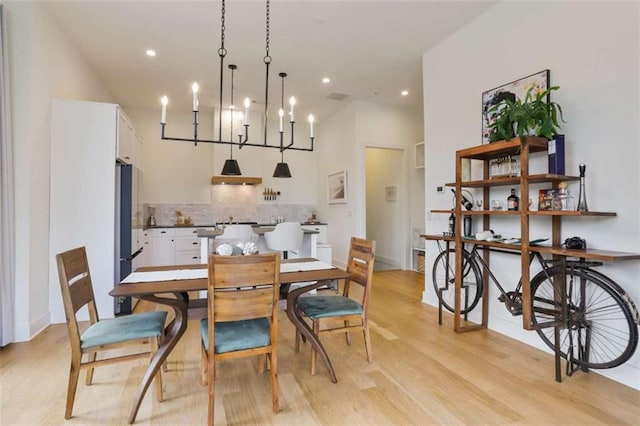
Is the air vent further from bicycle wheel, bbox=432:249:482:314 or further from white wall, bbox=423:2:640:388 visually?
bicycle wheel, bbox=432:249:482:314

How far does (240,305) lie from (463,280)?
267 centimetres

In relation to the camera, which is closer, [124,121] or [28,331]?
[28,331]

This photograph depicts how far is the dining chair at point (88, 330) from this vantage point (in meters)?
1.75

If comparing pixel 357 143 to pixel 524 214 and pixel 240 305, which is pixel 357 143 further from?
pixel 240 305

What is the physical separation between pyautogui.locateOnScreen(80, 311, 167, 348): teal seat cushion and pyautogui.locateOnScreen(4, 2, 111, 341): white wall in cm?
152

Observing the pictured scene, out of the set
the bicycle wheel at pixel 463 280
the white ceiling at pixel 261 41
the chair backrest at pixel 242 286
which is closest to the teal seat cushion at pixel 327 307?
the chair backrest at pixel 242 286

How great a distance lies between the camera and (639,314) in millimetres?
2082

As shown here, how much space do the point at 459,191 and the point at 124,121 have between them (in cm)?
388

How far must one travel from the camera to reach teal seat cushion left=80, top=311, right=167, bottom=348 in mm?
1808

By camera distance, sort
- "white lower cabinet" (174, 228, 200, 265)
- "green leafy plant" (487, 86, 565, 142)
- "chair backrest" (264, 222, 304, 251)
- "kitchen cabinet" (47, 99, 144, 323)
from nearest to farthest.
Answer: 1. "green leafy plant" (487, 86, 565, 142)
2. "kitchen cabinet" (47, 99, 144, 323)
3. "chair backrest" (264, 222, 304, 251)
4. "white lower cabinet" (174, 228, 200, 265)

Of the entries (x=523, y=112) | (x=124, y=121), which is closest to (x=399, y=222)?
(x=523, y=112)

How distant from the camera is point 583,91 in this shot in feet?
8.02

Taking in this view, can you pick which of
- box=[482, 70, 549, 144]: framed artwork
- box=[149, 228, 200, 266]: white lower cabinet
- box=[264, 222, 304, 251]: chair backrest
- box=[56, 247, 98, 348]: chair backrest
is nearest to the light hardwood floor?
box=[56, 247, 98, 348]: chair backrest

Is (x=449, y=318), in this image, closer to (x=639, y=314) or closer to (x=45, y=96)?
(x=639, y=314)
